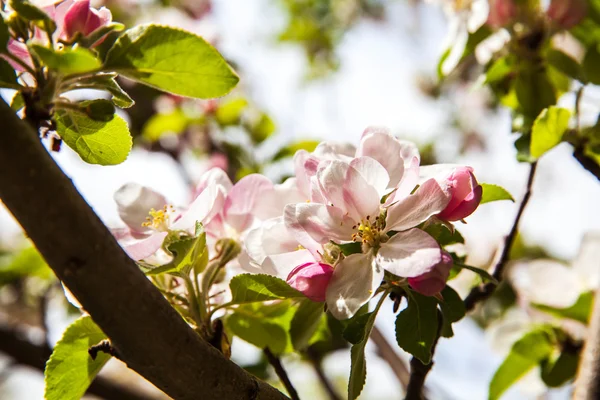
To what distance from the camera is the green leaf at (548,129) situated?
43.1 inches

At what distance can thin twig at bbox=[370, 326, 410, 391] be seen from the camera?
4.85 feet

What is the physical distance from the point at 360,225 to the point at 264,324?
0.27 metres

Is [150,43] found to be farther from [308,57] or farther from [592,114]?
[308,57]

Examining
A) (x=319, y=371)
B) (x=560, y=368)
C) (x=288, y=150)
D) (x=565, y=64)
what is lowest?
(x=319, y=371)

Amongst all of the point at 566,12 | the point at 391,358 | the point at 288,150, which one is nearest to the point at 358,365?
the point at 391,358

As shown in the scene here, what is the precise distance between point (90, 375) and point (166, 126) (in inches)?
57.4

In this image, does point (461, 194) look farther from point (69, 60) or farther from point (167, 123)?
point (167, 123)

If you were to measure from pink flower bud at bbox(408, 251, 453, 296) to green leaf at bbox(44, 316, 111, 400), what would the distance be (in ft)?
1.36

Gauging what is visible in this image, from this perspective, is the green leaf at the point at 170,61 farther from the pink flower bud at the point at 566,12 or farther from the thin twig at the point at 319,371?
the thin twig at the point at 319,371

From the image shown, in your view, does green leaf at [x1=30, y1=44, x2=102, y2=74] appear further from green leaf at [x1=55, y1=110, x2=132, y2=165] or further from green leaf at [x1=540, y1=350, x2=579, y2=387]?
green leaf at [x1=540, y1=350, x2=579, y2=387]

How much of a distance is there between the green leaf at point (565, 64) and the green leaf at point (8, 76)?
1020mm

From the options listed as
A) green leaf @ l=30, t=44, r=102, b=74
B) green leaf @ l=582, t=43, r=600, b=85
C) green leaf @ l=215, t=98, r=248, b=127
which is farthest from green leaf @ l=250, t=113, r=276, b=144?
green leaf @ l=30, t=44, r=102, b=74

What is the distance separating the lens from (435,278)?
73 centimetres

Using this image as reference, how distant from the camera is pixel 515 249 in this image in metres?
2.94
